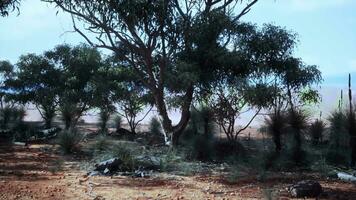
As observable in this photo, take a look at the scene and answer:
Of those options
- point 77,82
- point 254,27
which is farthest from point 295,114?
point 77,82

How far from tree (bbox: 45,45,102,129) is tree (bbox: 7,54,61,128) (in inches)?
18.8

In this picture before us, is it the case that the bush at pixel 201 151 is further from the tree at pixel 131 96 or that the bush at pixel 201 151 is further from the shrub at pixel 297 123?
the tree at pixel 131 96

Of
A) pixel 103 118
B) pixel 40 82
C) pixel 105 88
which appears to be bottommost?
pixel 103 118

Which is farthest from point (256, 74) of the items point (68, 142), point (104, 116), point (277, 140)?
point (104, 116)

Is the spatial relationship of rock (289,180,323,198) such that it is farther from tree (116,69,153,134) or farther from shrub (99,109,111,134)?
shrub (99,109,111,134)

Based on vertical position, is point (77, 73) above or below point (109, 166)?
above

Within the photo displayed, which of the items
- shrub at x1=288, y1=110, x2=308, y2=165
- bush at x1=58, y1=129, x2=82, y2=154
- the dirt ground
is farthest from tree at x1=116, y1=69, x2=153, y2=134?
the dirt ground

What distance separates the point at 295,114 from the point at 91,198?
29.1ft

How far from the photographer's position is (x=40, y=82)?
3042 centimetres

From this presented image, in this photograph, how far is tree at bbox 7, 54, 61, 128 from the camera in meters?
29.7

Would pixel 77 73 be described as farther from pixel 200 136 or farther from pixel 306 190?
pixel 306 190

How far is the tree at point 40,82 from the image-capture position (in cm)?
2970

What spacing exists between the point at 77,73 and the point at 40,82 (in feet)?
10.0

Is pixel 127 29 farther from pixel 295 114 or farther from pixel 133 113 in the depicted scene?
pixel 133 113
